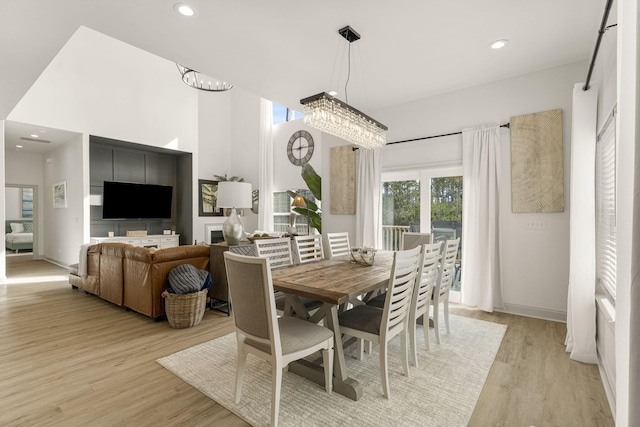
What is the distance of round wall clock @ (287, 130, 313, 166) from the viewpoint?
706 cm

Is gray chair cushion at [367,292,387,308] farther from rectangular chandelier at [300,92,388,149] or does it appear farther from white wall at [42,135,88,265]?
white wall at [42,135,88,265]

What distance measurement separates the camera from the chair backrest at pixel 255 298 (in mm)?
1660

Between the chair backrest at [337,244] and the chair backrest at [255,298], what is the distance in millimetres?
1846

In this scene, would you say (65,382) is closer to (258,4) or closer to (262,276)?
(262,276)

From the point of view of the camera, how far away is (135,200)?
23.5ft

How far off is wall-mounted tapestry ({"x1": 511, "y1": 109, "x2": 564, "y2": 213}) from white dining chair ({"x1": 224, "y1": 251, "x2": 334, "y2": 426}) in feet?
10.1

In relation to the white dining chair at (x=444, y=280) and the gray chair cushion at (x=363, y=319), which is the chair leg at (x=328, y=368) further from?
the white dining chair at (x=444, y=280)

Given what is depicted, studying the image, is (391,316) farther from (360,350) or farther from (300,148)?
(300,148)

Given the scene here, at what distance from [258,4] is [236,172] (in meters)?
6.75

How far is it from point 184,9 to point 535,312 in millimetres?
4742

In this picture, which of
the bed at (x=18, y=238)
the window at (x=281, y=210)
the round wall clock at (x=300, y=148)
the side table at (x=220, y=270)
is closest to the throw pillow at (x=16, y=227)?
the bed at (x=18, y=238)

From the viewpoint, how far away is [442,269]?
9.32 ft

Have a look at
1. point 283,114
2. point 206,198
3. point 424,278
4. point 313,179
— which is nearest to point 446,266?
point 424,278

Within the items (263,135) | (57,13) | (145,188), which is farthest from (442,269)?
(145,188)
